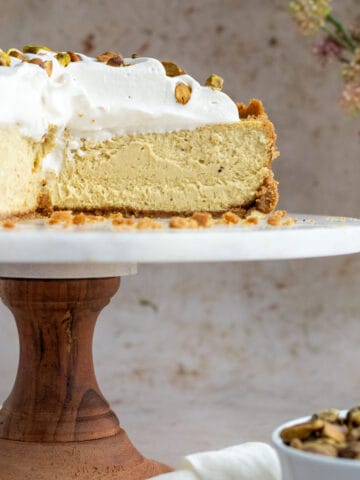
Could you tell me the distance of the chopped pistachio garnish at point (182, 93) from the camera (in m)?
2.26

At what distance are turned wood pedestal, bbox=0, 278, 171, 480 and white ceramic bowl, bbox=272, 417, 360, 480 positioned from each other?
75 cm

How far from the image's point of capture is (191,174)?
7.60 ft

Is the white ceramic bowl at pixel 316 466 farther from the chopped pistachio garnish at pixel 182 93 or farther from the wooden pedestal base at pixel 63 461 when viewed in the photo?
the chopped pistachio garnish at pixel 182 93

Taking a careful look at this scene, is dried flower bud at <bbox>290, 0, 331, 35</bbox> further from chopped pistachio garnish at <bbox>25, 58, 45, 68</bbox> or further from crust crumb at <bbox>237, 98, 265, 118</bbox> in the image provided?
chopped pistachio garnish at <bbox>25, 58, 45, 68</bbox>

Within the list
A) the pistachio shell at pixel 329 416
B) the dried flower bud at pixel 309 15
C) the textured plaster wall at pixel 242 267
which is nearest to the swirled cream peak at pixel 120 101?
the dried flower bud at pixel 309 15

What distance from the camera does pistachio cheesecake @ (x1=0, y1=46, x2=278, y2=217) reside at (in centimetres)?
224

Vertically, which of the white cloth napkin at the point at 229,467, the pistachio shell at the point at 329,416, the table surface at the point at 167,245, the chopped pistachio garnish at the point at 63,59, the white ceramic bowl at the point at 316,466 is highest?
the chopped pistachio garnish at the point at 63,59

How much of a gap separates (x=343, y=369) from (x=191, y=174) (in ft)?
4.14

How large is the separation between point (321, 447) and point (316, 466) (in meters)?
0.03

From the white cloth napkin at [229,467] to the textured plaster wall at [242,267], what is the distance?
1348 millimetres

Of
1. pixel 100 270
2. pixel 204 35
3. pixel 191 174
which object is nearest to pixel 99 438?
pixel 100 270

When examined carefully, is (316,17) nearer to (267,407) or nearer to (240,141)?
(240,141)

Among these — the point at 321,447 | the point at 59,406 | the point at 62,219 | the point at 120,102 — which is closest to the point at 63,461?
the point at 59,406

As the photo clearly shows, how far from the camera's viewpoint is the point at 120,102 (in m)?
2.26
